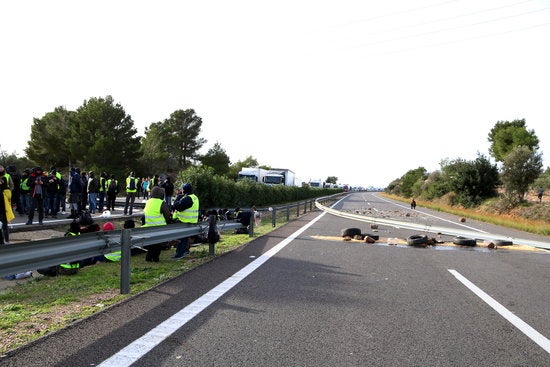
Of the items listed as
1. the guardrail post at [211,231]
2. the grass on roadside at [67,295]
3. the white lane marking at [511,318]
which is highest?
the guardrail post at [211,231]

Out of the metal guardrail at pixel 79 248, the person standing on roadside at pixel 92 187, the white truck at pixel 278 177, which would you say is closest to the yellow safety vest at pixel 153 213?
the metal guardrail at pixel 79 248

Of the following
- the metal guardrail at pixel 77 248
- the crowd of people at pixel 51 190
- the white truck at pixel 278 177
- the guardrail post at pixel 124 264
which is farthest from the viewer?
the white truck at pixel 278 177

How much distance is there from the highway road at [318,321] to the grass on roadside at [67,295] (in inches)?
15.2

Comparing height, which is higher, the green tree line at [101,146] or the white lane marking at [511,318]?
the green tree line at [101,146]

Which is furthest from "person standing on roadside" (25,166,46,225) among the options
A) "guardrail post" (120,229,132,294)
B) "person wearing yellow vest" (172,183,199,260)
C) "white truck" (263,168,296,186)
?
"white truck" (263,168,296,186)

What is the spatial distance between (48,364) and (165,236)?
4.12 meters

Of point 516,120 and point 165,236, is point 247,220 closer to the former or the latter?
point 165,236

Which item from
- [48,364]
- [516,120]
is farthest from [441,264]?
[516,120]

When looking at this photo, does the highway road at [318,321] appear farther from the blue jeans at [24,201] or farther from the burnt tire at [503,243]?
the blue jeans at [24,201]

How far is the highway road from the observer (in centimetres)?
358

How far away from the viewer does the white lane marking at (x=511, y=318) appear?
13.6 feet

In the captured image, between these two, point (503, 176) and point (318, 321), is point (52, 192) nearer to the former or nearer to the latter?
point (318, 321)

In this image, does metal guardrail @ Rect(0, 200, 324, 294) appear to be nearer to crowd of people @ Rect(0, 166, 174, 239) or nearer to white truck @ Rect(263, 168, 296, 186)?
crowd of people @ Rect(0, 166, 174, 239)

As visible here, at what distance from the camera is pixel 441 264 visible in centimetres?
878
